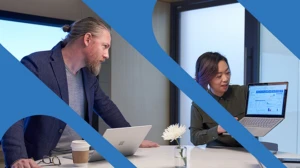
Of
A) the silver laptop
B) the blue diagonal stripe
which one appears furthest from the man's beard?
the blue diagonal stripe

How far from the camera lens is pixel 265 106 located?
2.06 meters

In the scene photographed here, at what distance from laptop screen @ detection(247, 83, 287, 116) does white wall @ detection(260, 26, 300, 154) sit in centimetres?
160

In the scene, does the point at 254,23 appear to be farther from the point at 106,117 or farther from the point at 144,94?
the point at 106,117

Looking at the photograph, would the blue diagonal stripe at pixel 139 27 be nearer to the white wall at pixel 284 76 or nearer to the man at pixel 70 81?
the man at pixel 70 81

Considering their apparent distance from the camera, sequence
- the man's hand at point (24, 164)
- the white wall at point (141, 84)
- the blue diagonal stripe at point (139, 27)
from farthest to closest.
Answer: the white wall at point (141, 84) → the man's hand at point (24, 164) → the blue diagonal stripe at point (139, 27)

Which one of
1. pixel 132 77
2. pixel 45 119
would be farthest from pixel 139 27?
pixel 132 77

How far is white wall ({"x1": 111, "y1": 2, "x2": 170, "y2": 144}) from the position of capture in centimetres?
412

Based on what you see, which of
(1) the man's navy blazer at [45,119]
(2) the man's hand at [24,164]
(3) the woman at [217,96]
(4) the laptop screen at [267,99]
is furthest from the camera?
(3) the woman at [217,96]

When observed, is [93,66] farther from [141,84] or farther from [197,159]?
[141,84]

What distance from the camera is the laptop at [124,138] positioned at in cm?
A: 171

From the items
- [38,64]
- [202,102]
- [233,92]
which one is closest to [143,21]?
[202,102]

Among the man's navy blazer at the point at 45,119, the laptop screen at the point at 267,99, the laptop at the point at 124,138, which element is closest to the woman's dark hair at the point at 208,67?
the laptop screen at the point at 267,99

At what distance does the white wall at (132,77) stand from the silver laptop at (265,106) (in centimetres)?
208

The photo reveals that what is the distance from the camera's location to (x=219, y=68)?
237 centimetres
